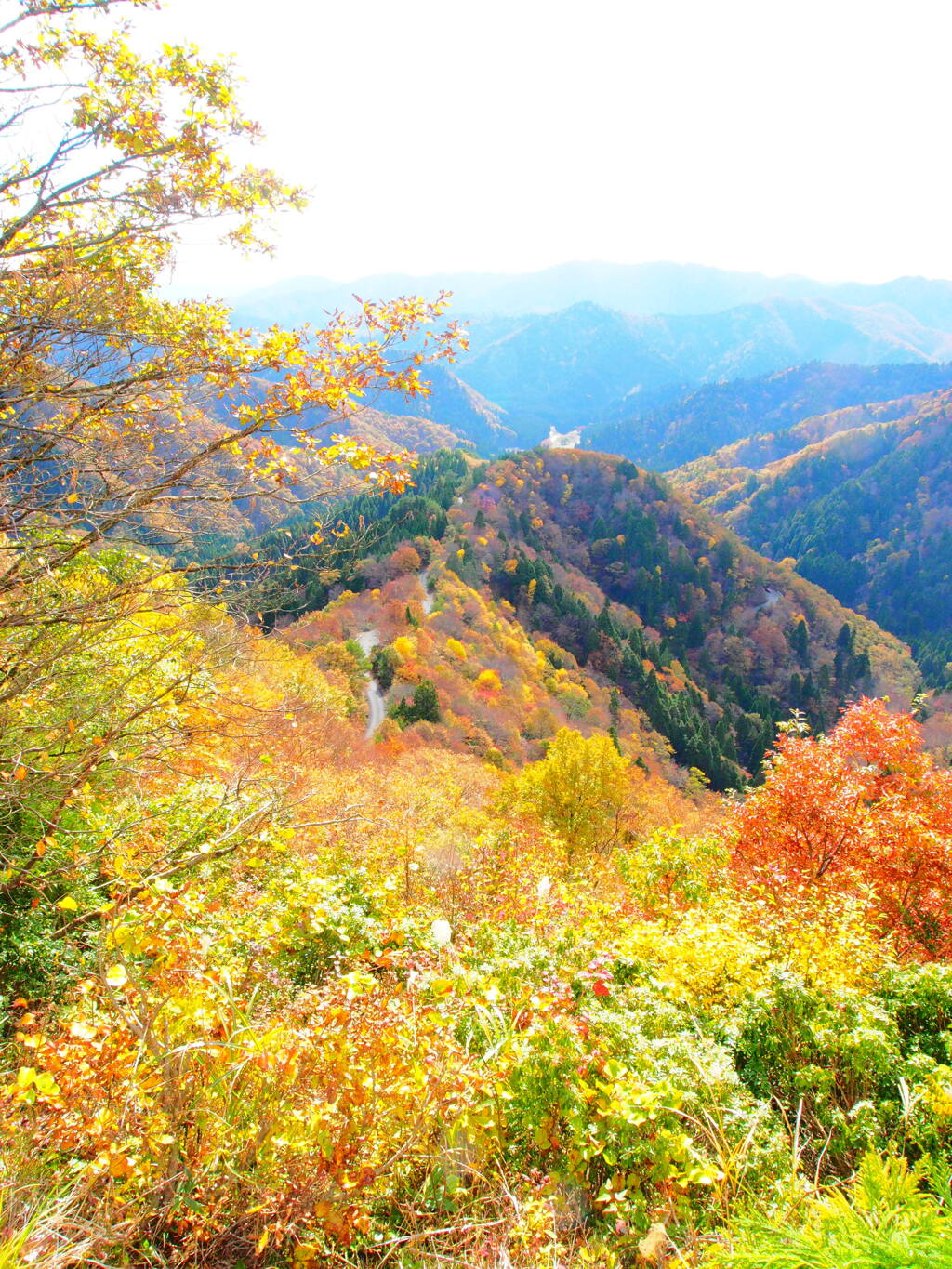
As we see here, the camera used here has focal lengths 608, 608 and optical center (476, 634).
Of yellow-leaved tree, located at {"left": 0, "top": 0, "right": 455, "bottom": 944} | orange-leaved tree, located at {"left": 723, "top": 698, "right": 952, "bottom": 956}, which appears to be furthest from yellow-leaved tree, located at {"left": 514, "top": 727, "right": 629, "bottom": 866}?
yellow-leaved tree, located at {"left": 0, "top": 0, "right": 455, "bottom": 944}

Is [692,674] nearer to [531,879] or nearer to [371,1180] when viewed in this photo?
[531,879]

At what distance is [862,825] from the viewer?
15109mm

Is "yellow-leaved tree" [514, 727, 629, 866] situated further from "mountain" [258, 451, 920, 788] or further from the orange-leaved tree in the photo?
"mountain" [258, 451, 920, 788]

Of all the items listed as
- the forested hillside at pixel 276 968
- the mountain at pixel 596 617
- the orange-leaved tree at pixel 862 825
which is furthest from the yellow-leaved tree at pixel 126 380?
the mountain at pixel 596 617

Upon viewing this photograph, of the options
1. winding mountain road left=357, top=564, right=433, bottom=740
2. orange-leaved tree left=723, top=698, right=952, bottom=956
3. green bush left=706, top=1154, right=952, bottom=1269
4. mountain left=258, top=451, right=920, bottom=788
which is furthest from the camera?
mountain left=258, top=451, right=920, bottom=788

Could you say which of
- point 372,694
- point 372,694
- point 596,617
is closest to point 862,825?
point 372,694

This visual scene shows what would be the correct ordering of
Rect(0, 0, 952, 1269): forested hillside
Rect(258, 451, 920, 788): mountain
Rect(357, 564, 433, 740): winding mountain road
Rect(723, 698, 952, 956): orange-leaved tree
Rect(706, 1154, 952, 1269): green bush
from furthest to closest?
Rect(258, 451, 920, 788): mountain, Rect(357, 564, 433, 740): winding mountain road, Rect(723, 698, 952, 956): orange-leaved tree, Rect(0, 0, 952, 1269): forested hillside, Rect(706, 1154, 952, 1269): green bush

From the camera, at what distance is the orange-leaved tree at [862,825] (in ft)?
39.9

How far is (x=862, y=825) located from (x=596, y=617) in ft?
328

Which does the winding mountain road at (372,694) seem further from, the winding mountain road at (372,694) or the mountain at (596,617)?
the mountain at (596,617)

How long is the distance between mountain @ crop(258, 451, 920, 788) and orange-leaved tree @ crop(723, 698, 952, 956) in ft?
126

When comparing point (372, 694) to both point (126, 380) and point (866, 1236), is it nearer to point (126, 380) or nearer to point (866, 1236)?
point (126, 380)

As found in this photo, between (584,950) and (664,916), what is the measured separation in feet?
17.3

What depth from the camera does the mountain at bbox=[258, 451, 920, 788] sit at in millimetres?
75062
